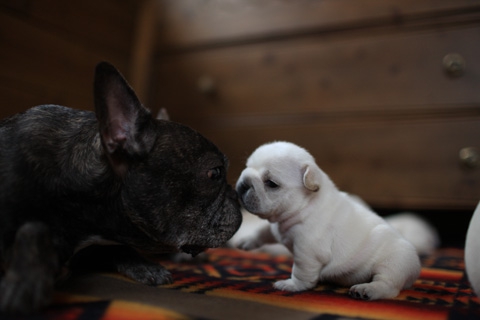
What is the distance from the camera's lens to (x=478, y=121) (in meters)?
2.06

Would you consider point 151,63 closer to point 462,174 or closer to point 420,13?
point 420,13

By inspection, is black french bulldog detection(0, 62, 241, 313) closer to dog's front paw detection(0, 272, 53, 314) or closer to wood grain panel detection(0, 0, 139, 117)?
dog's front paw detection(0, 272, 53, 314)

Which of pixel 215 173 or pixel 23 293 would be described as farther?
pixel 215 173

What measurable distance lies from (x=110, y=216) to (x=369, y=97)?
163 cm

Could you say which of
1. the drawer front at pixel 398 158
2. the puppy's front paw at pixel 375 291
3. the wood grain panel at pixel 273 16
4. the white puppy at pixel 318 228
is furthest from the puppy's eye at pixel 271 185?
the wood grain panel at pixel 273 16

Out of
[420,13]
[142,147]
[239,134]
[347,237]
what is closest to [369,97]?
[420,13]

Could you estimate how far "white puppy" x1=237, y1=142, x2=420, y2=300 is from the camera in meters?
1.13

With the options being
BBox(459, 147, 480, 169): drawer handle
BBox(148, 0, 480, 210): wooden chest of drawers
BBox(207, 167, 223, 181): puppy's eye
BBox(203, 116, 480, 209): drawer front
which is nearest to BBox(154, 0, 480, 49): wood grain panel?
BBox(148, 0, 480, 210): wooden chest of drawers

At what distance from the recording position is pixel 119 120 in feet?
3.22

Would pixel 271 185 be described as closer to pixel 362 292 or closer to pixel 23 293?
pixel 362 292

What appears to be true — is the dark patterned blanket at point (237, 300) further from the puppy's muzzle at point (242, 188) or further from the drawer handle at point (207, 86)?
the drawer handle at point (207, 86)

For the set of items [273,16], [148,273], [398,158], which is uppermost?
[273,16]

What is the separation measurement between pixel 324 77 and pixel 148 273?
5.19ft

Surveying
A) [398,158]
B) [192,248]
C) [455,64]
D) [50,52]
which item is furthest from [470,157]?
[50,52]
